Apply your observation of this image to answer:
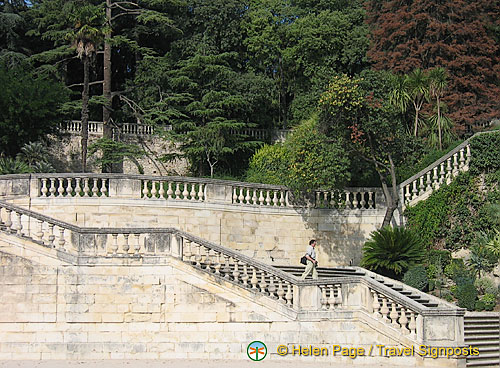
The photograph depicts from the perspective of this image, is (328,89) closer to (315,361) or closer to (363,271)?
(363,271)

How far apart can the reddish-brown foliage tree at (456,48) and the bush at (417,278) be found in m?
10.5

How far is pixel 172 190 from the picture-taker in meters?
18.7

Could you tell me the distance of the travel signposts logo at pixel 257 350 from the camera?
14.3 metres

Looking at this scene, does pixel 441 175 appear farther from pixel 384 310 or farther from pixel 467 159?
pixel 384 310

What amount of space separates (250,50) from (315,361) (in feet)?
65.3

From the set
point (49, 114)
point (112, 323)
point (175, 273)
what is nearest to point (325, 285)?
point (175, 273)

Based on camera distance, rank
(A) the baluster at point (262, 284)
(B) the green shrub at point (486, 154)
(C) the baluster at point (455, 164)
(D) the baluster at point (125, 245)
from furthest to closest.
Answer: (C) the baluster at point (455, 164), (B) the green shrub at point (486, 154), (D) the baluster at point (125, 245), (A) the baluster at point (262, 284)

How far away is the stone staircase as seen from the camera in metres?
13.8

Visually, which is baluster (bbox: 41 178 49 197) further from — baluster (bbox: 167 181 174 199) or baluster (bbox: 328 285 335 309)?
baluster (bbox: 328 285 335 309)

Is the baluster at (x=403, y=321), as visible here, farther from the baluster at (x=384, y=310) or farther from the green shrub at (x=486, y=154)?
the green shrub at (x=486, y=154)

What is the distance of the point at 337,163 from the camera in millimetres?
18234

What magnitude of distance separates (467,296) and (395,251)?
7.69 feet

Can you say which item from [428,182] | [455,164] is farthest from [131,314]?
[455,164]

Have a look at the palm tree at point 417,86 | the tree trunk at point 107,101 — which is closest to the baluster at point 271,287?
the palm tree at point 417,86
